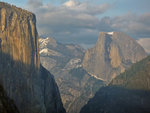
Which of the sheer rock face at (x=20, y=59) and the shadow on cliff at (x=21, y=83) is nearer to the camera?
the shadow on cliff at (x=21, y=83)

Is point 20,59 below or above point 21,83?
above

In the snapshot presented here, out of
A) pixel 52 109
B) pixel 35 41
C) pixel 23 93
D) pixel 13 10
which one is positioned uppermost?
pixel 13 10

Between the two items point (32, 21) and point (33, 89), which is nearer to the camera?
point (33, 89)

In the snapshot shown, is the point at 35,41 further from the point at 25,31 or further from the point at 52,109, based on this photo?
the point at 52,109

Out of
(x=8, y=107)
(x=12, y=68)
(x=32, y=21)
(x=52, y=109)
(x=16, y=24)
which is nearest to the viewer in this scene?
(x=8, y=107)

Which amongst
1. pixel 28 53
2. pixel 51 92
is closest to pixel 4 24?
pixel 28 53

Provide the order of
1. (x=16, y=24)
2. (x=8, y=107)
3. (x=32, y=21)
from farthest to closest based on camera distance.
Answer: (x=32, y=21) < (x=16, y=24) < (x=8, y=107)

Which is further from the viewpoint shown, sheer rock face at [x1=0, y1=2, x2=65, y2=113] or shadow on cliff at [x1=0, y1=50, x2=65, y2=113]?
sheer rock face at [x1=0, y1=2, x2=65, y2=113]

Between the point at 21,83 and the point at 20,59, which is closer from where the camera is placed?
the point at 21,83
